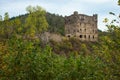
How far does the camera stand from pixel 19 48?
28797 mm

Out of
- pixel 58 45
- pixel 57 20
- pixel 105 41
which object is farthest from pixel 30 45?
pixel 57 20

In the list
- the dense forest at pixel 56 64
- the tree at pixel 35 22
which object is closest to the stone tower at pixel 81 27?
the tree at pixel 35 22

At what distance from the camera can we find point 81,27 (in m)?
116

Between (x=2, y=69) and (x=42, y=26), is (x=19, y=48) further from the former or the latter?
(x=42, y=26)

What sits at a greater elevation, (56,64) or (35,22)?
(35,22)

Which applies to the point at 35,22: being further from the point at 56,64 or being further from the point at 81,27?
the point at 56,64

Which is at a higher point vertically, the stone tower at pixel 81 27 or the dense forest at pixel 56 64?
the stone tower at pixel 81 27

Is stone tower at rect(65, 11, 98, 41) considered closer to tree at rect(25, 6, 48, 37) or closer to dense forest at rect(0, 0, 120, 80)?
tree at rect(25, 6, 48, 37)

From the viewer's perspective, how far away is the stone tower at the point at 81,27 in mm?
114688

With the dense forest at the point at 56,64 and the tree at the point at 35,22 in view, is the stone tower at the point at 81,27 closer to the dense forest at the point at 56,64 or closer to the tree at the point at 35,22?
the tree at the point at 35,22

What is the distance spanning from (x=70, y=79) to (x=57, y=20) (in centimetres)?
14144

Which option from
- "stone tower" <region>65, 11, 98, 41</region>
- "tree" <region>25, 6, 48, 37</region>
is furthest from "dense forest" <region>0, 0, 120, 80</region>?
"stone tower" <region>65, 11, 98, 41</region>

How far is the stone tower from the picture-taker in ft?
376

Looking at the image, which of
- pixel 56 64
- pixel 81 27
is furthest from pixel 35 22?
pixel 56 64
